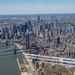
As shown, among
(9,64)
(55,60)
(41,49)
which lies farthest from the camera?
(41,49)

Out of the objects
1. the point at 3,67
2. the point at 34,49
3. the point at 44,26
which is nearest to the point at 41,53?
the point at 34,49

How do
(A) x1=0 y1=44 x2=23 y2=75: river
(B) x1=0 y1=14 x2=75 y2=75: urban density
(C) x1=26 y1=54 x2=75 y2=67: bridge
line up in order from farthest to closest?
(C) x1=26 y1=54 x2=75 y2=67: bridge, (B) x1=0 y1=14 x2=75 y2=75: urban density, (A) x1=0 y1=44 x2=23 y2=75: river

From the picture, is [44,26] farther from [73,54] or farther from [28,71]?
[28,71]

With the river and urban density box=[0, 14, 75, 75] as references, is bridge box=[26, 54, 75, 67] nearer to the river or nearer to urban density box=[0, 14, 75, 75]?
urban density box=[0, 14, 75, 75]

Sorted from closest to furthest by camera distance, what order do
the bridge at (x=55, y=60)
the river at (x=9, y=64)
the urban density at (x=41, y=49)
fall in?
the river at (x=9, y=64) < the urban density at (x=41, y=49) < the bridge at (x=55, y=60)

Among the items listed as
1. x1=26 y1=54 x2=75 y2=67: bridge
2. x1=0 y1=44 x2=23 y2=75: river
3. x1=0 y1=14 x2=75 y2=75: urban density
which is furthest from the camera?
x1=26 y1=54 x2=75 y2=67: bridge

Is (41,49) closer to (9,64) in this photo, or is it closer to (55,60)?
(55,60)

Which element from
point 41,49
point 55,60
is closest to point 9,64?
point 55,60

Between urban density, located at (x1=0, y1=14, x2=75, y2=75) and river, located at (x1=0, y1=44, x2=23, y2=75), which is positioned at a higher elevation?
urban density, located at (x1=0, y1=14, x2=75, y2=75)

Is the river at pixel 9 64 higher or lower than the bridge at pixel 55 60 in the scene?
lower

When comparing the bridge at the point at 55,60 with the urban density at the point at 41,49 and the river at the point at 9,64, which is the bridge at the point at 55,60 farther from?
the river at the point at 9,64

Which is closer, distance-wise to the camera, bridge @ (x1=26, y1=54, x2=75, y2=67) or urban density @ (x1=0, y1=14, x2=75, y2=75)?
urban density @ (x1=0, y1=14, x2=75, y2=75)
